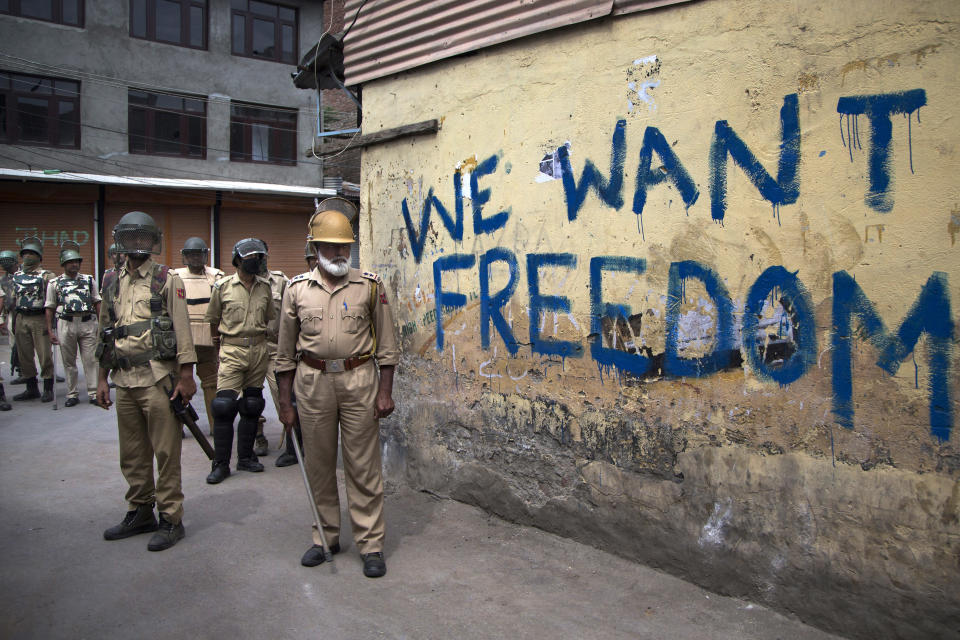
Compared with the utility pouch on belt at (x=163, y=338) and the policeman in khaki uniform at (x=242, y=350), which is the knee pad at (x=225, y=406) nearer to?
the policeman in khaki uniform at (x=242, y=350)

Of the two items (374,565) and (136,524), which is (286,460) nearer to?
(136,524)

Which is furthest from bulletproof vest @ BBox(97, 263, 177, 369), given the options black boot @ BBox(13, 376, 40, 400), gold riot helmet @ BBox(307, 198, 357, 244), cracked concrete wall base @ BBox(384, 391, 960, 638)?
black boot @ BBox(13, 376, 40, 400)

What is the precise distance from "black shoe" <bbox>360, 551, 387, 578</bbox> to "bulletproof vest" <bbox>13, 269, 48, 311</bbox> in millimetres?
7344

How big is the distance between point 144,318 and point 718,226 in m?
3.57

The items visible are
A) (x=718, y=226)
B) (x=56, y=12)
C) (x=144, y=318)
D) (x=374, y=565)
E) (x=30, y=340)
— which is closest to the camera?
(x=718, y=226)

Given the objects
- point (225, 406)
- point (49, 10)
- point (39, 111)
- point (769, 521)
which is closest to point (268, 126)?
point (39, 111)

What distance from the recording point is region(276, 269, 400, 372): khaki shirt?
13.3ft

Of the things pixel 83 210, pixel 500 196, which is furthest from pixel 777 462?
pixel 83 210

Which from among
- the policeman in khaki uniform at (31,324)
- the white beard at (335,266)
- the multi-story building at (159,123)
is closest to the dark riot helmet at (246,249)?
the white beard at (335,266)

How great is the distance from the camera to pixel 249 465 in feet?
19.7

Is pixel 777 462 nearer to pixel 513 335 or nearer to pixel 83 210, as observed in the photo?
pixel 513 335

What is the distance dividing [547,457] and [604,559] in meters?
0.71

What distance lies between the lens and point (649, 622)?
132 inches

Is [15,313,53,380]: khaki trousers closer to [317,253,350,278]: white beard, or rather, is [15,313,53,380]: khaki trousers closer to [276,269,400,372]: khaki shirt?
[276,269,400,372]: khaki shirt
